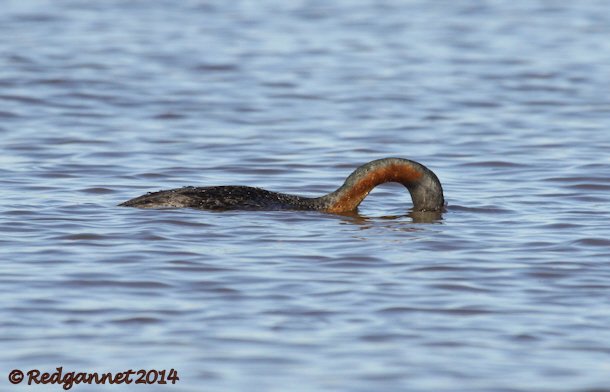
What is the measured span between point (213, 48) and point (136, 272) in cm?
1678

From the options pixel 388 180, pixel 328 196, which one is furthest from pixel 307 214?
pixel 388 180

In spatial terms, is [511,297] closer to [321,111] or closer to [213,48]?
[321,111]

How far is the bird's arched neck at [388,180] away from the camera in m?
12.1

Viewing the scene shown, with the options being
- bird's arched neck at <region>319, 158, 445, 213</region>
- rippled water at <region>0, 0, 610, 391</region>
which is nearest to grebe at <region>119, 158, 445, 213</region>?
bird's arched neck at <region>319, 158, 445, 213</region>

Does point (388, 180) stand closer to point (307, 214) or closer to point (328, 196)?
point (328, 196)

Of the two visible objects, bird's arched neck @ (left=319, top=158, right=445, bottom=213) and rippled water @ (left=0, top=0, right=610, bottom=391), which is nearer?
rippled water @ (left=0, top=0, right=610, bottom=391)

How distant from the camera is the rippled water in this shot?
26.3 ft

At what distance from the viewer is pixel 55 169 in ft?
48.8

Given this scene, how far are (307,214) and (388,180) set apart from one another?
80 cm

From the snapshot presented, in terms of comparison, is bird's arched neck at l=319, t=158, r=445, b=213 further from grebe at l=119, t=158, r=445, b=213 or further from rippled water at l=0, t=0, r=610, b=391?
rippled water at l=0, t=0, r=610, b=391

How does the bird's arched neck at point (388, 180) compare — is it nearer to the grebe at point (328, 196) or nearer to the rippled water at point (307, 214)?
the grebe at point (328, 196)

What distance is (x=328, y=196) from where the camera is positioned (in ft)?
40.5

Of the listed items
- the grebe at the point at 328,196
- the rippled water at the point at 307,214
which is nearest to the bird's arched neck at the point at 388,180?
the grebe at the point at 328,196

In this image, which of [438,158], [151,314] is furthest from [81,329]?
[438,158]
